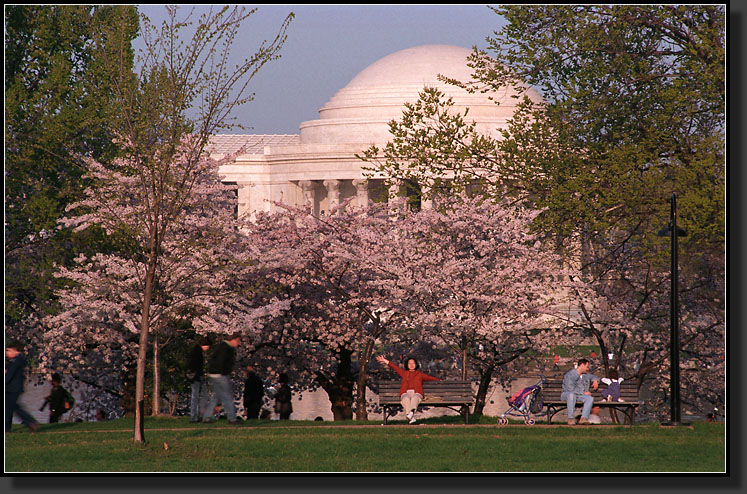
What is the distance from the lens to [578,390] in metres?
20.3

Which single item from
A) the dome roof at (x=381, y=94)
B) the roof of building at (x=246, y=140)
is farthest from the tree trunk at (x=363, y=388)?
the roof of building at (x=246, y=140)

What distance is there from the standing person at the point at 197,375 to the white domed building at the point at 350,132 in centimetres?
4055

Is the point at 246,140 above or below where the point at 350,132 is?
above

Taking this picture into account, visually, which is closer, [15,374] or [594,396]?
[15,374]

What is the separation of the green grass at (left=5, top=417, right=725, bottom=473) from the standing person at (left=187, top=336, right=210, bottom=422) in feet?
3.03

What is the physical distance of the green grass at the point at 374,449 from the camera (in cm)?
1453

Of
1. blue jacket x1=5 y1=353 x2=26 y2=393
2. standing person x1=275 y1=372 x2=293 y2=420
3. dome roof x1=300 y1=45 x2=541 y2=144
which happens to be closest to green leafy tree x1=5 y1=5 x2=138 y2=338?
standing person x1=275 y1=372 x2=293 y2=420

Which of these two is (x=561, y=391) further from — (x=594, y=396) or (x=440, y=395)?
(x=440, y=395)

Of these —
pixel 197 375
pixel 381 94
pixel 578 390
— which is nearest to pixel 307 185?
pixel 381 94

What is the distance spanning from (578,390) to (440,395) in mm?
2641

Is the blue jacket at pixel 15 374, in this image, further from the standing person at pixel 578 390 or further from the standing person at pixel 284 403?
the standing person at pixel 578 390

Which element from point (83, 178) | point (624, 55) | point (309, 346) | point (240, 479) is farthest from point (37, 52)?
point (240, 479)

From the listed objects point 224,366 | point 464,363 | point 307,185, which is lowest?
point 464,363

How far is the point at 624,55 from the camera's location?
78.3ft
